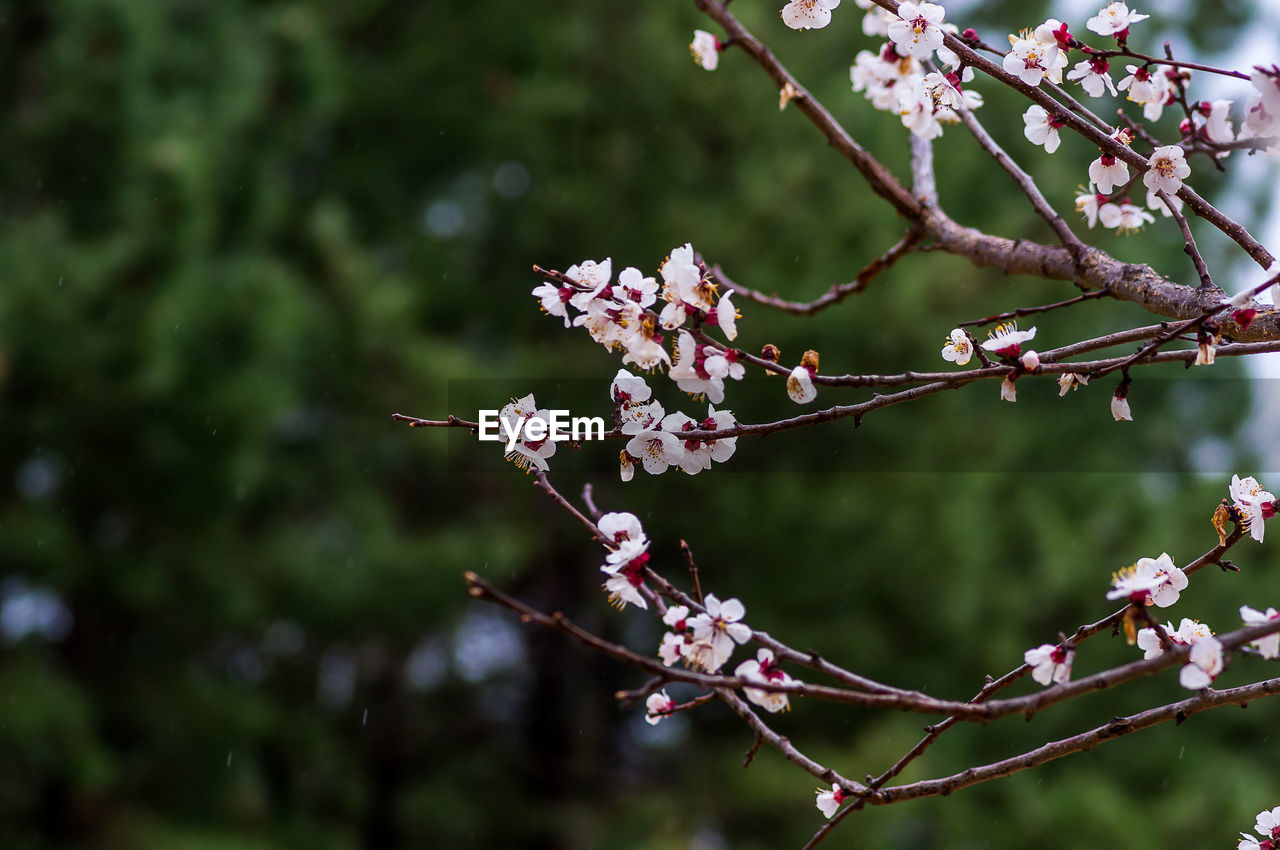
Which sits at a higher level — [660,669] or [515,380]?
[660,669]

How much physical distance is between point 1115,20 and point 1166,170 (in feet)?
0.60

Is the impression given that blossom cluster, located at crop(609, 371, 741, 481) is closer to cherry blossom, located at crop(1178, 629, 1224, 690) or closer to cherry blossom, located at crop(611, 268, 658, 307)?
cherry blossom, located at crop(611, 268, 658, 307)

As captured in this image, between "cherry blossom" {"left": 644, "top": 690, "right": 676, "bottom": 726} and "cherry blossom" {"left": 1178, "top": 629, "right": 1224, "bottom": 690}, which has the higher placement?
"cherry blossom" {"left": 1178, "top": 629, "right": 1224, "bottom": 690}

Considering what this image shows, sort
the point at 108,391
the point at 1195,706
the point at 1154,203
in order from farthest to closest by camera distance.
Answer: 1. the point at 108,391
2. the point at 1154,203
3. the point at 1195,706

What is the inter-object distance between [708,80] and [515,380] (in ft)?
5.37

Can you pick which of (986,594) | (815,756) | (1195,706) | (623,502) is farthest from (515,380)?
(1195,706)

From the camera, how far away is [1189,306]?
3.47ft

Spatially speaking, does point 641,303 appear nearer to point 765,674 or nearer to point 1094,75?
point 765,674

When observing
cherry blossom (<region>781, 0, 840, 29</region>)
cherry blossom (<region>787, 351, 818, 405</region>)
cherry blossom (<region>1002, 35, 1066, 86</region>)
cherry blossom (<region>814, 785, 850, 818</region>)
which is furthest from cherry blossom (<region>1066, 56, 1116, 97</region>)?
cherry blossom (<region>814, 785, 850, 818</region>)

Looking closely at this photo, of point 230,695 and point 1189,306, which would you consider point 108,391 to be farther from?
point 1189,306

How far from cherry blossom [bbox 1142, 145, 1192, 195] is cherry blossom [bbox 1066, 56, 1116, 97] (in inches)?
3.6

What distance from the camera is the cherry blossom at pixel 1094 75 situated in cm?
120

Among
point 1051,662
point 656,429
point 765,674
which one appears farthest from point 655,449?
point 1051,662

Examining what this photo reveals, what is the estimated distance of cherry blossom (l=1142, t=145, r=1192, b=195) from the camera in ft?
3.81
